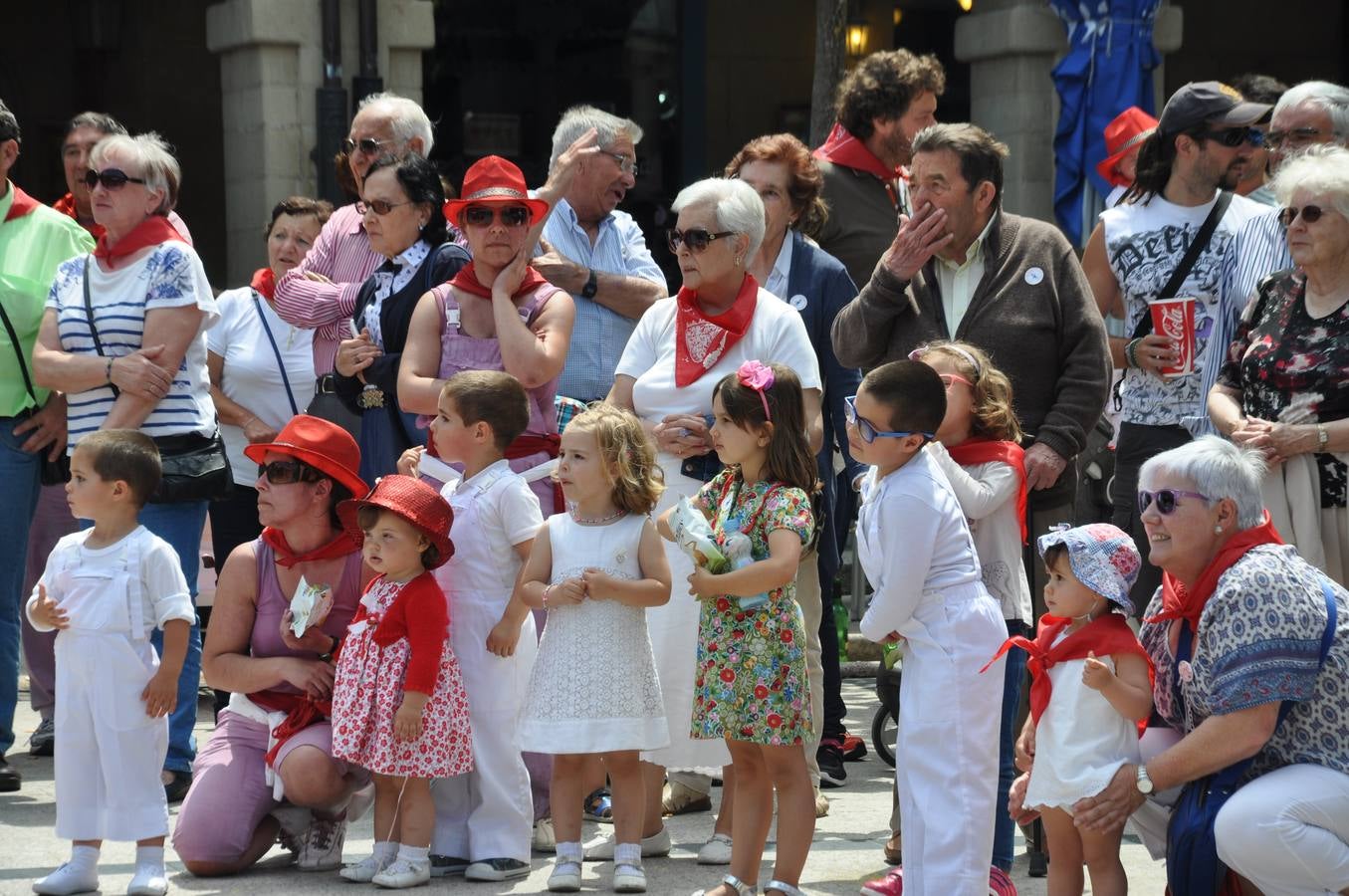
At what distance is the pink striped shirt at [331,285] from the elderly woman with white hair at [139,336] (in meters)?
0.41

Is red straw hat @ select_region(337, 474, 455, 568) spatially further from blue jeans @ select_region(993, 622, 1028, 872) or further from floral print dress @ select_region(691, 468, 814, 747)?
blue jeans @ select_region(993, 622, 1028, 872)

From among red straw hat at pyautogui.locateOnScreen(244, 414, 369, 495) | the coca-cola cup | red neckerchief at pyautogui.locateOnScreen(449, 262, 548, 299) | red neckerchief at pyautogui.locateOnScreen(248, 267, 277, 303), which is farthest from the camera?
red neckerchief at pyautogui.locateOnScreen(248, 267, 277, 303)

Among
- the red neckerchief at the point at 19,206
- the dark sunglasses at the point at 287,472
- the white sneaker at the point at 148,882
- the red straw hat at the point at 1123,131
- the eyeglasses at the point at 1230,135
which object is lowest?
the white sneaker at the point at 148,882

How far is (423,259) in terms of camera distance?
6.16 meters

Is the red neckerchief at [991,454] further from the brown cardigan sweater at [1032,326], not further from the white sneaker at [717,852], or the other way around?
the white sneaker at [717,852]

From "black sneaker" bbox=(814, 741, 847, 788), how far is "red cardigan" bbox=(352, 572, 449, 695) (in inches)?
70.1

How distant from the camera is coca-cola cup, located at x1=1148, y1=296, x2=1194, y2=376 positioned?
18.7 feet

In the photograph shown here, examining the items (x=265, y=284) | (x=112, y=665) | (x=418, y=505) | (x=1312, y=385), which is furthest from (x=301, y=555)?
(x=1312, y=385)

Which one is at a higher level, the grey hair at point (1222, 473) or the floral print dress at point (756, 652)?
the grey hair at point (1222, 473)

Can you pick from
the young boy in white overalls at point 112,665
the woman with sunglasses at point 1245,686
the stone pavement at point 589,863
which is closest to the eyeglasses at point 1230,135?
the woman with sunglasses at point 1245,686

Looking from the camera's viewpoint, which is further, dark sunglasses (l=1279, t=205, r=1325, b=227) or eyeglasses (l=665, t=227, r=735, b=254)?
eyeglasses (l=665, t=227, r=735, b=254)

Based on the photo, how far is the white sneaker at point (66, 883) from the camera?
4.99 m

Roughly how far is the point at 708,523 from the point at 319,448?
1.22 m

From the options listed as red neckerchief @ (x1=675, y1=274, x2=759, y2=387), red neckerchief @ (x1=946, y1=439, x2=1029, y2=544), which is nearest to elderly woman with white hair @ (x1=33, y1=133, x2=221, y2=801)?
red neckerchief @ (x1=675, y1=274, x2=759, y2=387)
